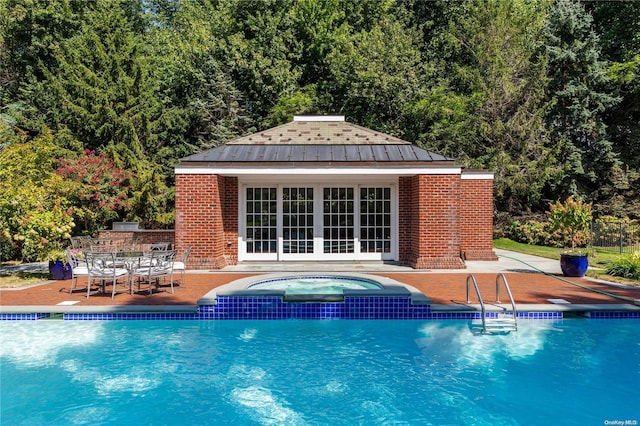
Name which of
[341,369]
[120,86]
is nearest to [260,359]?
[341,369]

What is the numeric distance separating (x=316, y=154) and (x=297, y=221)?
2235 millimetres

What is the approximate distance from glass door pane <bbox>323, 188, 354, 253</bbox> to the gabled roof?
1331mm

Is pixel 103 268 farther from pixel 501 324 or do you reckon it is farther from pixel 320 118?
pixel 320 118

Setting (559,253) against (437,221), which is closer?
(437,221)

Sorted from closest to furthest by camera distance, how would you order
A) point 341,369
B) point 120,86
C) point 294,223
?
point 341,369 < point 294,223 < point 120,86

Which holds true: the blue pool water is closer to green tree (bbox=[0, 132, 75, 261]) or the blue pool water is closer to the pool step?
the pool step

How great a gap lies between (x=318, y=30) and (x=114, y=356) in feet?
87.9

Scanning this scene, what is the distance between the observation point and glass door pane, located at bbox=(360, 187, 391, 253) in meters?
14.8

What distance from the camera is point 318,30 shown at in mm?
29500

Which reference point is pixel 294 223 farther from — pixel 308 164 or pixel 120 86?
pixel 120 86

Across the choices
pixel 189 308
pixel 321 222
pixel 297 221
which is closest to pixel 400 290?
pixel 189 308

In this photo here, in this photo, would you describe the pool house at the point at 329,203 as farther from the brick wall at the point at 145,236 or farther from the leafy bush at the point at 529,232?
the leafy bush at the point at 529,232

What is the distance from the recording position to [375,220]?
14789 millimetres

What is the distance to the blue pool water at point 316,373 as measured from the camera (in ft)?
16.7
